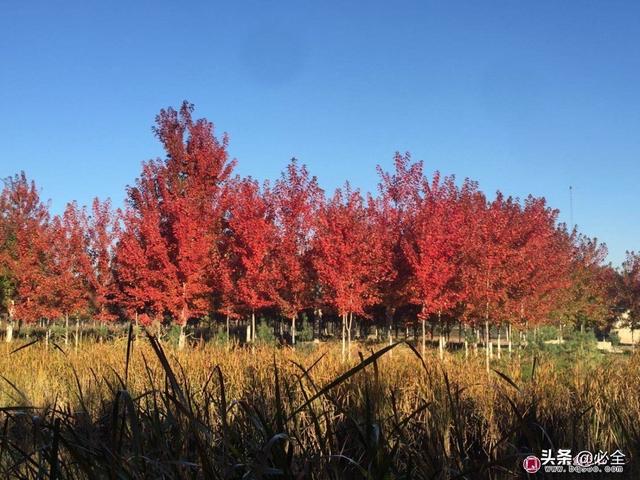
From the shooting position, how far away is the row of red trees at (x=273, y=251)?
656 inches

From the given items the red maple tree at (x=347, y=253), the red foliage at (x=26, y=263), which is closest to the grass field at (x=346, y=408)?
the red maple tree at (x=347, y=253)

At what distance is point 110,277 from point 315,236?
8714 millimetres

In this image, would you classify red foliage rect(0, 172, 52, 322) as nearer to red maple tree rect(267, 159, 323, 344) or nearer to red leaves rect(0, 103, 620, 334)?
red leaves rect(0, 103, 620, 334)

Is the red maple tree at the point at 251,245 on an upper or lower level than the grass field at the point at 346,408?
upper

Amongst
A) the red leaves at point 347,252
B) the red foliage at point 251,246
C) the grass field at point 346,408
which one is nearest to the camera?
the grass field at point 346,408

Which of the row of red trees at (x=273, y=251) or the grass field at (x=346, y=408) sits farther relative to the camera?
the row of red trees at (x=273, y=251)

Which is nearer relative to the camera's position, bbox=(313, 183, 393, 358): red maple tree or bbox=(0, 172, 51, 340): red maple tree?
bbox=(313, 183, 393, 358): red maple tree

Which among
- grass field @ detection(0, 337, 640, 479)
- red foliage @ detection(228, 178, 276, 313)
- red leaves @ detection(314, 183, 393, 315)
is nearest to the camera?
grass field @ detection(0, 337, 640, 479)

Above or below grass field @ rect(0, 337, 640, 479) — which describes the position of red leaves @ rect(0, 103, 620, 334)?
above

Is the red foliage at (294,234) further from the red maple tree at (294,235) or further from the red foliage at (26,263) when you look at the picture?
the red foliage at (26,263)

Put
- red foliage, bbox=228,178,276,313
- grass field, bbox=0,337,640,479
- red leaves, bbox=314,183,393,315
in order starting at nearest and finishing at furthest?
1. grass field, bbox=0,337,640,479
2. red leaves, bbox=314,183,393,315
3. red foliage, bbox=228,178,276,313

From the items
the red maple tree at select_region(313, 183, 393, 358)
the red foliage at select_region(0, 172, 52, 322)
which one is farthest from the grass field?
the red foliage at select_region(0, 172, 52, 322)

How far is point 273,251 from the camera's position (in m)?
18.9

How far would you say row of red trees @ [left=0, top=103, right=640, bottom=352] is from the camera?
16.7 metres
